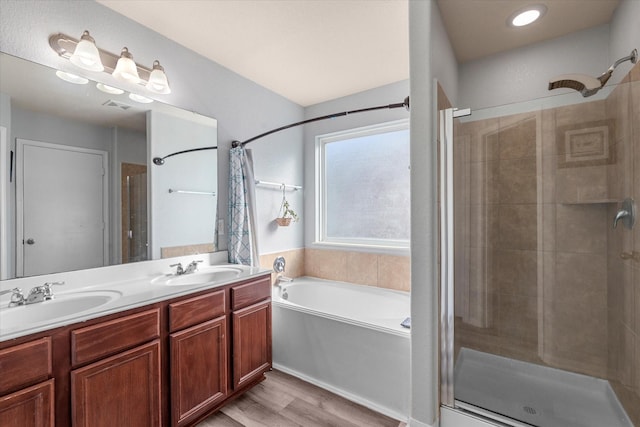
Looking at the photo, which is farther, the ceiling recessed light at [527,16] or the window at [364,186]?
the window at [364,186]

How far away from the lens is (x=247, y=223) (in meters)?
2.48

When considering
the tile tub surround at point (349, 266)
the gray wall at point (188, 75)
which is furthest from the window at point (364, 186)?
the gray wall at point (188, 75)

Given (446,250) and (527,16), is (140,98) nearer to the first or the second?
(446,250)

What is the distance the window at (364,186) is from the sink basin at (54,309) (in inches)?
86.0

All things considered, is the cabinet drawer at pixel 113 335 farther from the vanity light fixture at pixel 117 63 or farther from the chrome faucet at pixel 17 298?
the vanity light fixture at pixel 117 63

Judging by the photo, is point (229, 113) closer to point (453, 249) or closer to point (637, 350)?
point (453, 249)

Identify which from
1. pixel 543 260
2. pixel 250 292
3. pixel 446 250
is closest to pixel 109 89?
pixel 250 292

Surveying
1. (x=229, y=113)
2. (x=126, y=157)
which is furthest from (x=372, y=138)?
(x=126, y=157)

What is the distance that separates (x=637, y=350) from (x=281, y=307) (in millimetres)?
2115

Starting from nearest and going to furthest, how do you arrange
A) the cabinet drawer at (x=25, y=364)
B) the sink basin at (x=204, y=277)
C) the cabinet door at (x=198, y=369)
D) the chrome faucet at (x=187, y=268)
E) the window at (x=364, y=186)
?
1. the cabinet drawer at (x=25, y=364)
2. the cabinet door at (x=198, y=369)
3. the sink basin at (x=204, y=277)
4. the chrome faucet at (x=187, y=268)
5. the window at (x=364, y=186)

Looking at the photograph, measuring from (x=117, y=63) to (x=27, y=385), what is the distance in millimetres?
1761

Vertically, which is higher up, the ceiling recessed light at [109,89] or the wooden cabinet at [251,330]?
the ceiling recessed light at [109,89]

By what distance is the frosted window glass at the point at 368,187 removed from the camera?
2896 millimetres

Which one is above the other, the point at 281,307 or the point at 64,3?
the point at 64,3
